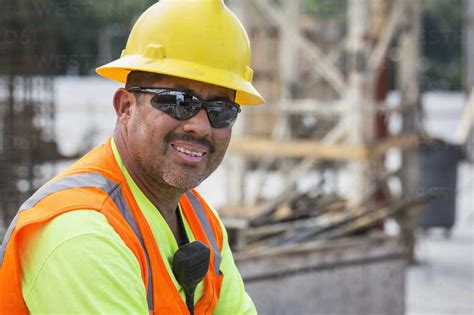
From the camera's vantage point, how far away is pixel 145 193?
245cm

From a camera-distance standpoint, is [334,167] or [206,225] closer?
[206,225]

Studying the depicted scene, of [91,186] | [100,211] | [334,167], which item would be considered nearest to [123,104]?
[91,186]

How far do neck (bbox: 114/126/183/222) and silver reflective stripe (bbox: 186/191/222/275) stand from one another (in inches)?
8.2

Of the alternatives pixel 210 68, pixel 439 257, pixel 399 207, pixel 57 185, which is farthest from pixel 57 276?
pixel 439 257

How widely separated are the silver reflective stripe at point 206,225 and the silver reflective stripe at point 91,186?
0.50 metres

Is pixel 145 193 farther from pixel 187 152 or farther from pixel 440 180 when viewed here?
pixel 440 180

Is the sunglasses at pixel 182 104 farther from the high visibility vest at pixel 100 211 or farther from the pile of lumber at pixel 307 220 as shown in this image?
the pile of lumber at pixel 307 220

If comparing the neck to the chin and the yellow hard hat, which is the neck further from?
the yellow hard hat

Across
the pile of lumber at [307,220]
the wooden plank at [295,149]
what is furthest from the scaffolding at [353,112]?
the pile of lumber at [307,220]

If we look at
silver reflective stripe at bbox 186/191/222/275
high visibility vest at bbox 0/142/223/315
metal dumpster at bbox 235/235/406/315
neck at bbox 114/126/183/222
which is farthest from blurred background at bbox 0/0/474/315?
high visibility vest at bbox 0/142/223/315

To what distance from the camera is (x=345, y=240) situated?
233 inches

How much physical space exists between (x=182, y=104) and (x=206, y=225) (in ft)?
1.81

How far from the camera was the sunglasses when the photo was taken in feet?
7.68

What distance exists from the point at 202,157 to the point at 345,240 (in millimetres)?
3637
